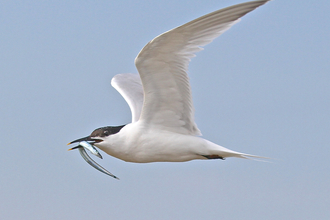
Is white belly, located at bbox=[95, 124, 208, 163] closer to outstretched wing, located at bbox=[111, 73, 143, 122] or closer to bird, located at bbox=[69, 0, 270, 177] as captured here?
bird, located at bbox=[69, 0, 270, 177]

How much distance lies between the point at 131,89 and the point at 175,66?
10.2 feet

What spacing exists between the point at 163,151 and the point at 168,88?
1.05 meters

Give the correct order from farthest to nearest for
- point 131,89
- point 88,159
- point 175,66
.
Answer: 1. point 131,89
2. point 88,159
3. point 175,66

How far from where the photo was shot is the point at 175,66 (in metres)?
7.17

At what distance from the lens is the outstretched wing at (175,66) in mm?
6367

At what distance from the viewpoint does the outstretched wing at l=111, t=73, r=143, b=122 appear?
31.2ft

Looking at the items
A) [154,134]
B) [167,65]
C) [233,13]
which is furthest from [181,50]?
[154,134]

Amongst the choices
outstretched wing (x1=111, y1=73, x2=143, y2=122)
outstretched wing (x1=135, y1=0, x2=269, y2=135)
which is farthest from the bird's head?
outstretched wing (x1=111, y1=73, x2=143, y2=122)

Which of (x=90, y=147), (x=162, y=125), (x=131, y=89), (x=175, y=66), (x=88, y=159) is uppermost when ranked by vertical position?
(x=175, y=66)

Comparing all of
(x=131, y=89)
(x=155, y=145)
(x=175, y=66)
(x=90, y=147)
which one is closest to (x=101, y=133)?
(x=90, y=147)

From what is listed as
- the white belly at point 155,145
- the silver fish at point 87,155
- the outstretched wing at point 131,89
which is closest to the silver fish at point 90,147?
the silver fish at point 87,155

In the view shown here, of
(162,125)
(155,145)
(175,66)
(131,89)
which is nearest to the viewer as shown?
(175,66)

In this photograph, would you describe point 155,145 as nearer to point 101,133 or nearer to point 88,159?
point 101,133

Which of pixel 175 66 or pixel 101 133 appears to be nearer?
pixel 175 66
